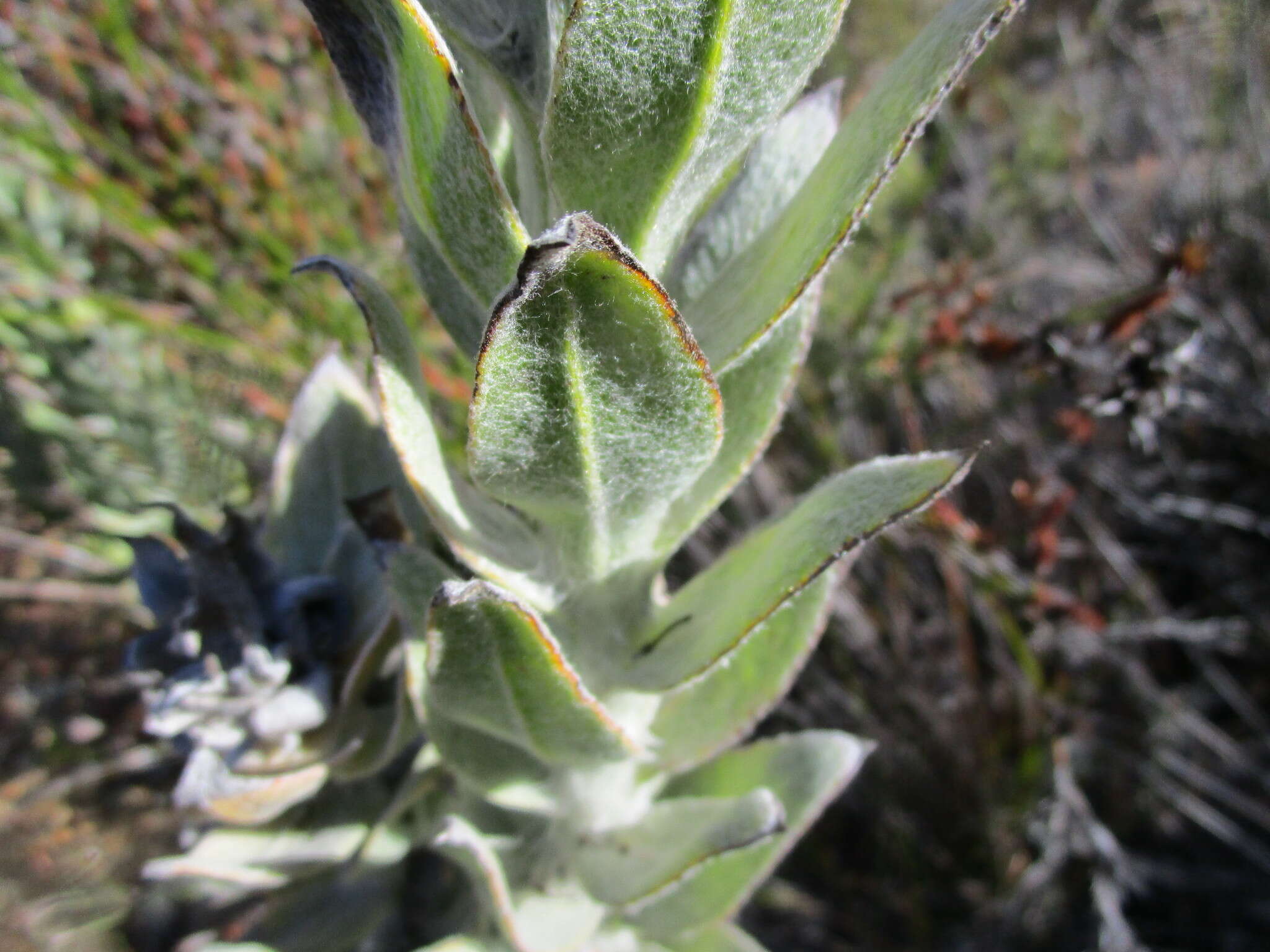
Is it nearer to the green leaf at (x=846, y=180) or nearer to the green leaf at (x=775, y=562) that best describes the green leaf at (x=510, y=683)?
the green leaf at (x=775, y=562)

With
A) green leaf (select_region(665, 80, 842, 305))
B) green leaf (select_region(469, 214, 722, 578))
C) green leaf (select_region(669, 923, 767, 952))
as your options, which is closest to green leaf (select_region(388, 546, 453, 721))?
green leaf (select_region(469, 214, 722, 578))

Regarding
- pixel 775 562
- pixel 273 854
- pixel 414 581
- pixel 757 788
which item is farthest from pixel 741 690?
A: pixel 273 854

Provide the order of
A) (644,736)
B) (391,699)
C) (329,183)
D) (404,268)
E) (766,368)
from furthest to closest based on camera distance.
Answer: (329,183), (404,268), (391,699), (644,736), (766,368)

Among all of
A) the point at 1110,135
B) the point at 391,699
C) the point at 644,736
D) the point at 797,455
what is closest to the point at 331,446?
the point at 391,699

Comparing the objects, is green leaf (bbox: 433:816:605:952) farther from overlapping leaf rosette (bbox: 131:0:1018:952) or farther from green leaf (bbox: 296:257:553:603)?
green leaf (bbox: 296:257:553:603)

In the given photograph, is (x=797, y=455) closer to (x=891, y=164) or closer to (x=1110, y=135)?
(x=891, y=164)

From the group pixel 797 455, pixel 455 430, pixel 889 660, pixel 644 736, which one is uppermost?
pixel 455 430

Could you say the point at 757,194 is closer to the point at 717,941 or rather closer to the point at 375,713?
the point at 375,713

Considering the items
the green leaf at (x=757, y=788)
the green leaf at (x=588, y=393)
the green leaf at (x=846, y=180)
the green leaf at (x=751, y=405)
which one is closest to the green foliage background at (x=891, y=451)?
the green leaf at (x=757, y=788)
